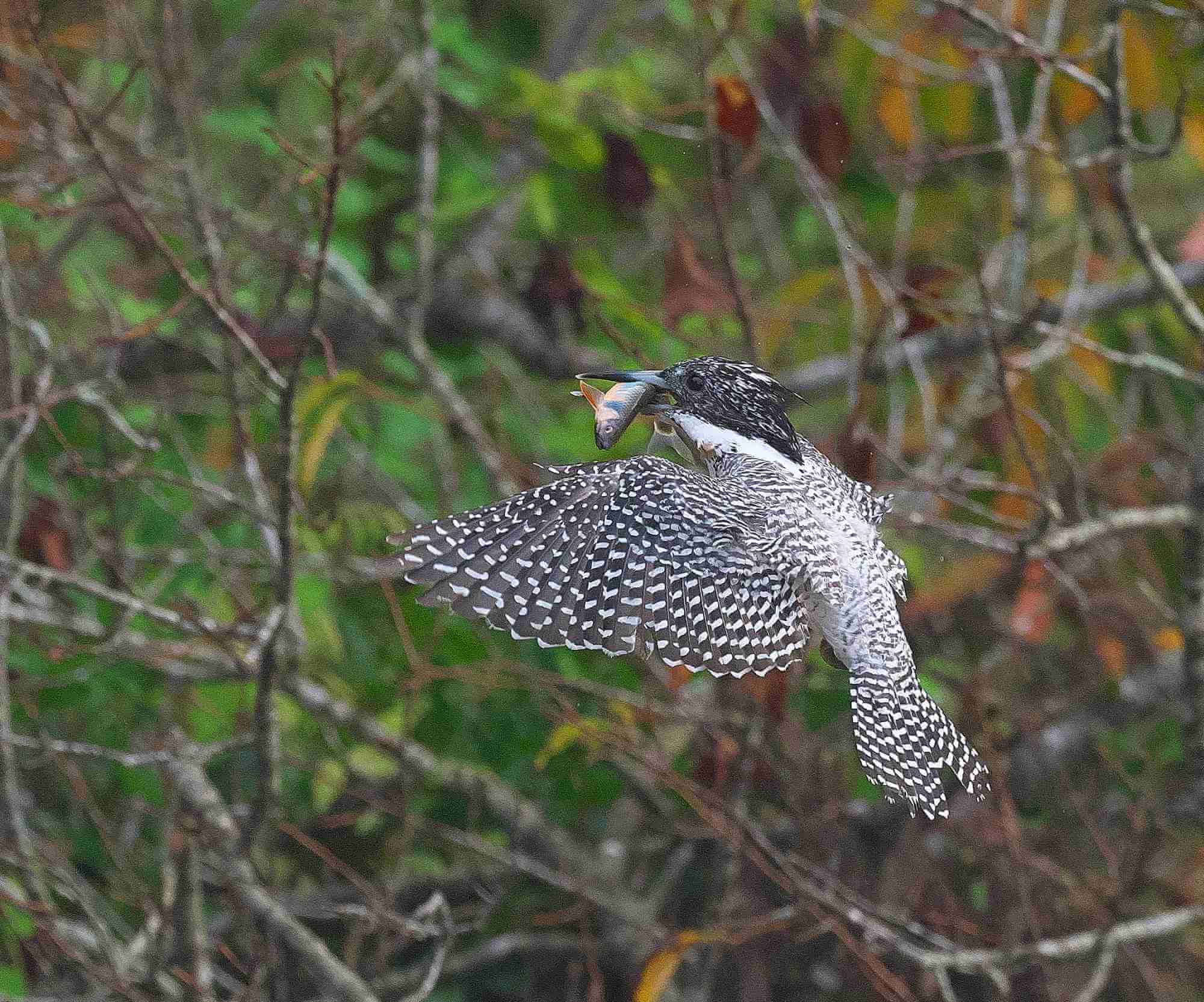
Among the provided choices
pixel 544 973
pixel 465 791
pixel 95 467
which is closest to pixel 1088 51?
pixel 465 791

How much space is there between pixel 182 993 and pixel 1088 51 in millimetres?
2622

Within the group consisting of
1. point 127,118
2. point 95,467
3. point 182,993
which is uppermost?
point 127,118

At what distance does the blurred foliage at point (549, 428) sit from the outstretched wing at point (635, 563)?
2.18ft

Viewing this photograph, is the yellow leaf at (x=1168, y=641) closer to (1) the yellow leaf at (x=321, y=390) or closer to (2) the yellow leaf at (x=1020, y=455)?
(2) the yellow leaf at (x=1020, y=455)

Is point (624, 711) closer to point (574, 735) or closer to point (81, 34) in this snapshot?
point (574, 735)

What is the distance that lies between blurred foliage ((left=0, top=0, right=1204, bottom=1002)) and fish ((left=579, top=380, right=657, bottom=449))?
50 cm

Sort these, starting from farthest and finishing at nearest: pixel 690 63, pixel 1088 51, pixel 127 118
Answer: pixel 127 118 → pixel 690 63 → pixel 1088 51

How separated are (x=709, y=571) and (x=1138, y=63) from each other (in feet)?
6.71

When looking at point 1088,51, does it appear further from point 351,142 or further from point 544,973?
point 544,973

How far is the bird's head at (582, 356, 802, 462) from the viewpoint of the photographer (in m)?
2.61

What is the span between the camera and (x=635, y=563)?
2.44 meters

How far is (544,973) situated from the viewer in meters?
4.45

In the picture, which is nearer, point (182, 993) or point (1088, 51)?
point (1088, 51)

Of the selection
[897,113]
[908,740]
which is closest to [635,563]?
[908,740]
